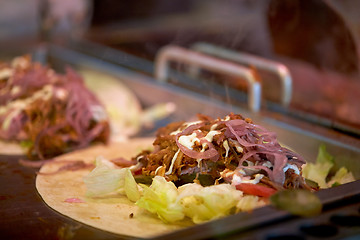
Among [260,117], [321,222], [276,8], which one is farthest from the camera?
[276,8]

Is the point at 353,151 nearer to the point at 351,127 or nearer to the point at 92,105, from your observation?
the point at 351,127

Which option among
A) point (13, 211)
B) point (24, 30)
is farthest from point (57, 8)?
point (13, 211)

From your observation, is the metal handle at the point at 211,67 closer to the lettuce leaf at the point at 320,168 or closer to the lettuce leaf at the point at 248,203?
the lettuce leaf at the point at 320,168

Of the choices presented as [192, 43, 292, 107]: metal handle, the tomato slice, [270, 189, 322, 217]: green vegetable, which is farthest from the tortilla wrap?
[270, 189, 322, 217]: green vegetable

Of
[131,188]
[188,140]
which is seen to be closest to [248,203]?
[188,140]

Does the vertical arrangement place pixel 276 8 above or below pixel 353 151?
above

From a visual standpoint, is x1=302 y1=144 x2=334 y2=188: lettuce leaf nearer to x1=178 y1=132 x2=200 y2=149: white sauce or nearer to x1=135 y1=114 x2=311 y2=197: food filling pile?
x1=135 y1=114 x2=311 y2=197: food filling pile

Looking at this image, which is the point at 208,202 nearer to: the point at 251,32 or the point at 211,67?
the point at 211,67
